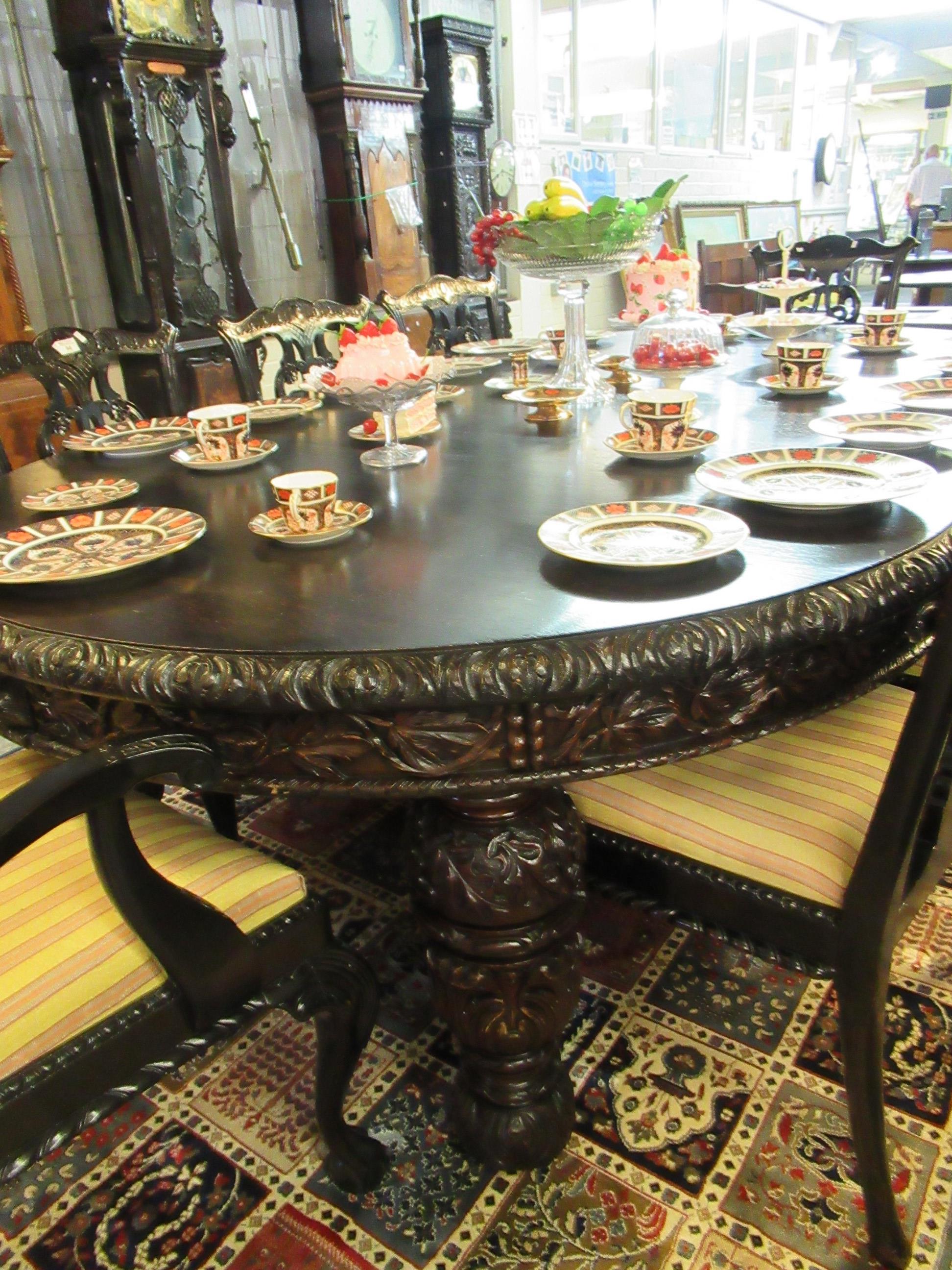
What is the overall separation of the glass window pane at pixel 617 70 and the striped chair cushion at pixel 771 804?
542 cm

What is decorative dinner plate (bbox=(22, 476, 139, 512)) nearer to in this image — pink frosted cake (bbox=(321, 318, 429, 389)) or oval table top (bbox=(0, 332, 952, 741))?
oval table top (bbox=(0, 332, 952, 741))

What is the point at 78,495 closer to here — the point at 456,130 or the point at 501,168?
the point at 456,130

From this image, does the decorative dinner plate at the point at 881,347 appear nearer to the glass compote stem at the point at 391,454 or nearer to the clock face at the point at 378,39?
the glass compote stem at the point at 391,454

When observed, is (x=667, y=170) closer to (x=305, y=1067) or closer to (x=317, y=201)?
(x=317, y=201)

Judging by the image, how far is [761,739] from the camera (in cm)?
102

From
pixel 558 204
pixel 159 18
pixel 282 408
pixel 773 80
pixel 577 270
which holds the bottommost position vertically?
pixel 282 408

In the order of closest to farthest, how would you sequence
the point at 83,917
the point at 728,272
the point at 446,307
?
the point at 83,917 < the point at 446,307 < the point at 728,272

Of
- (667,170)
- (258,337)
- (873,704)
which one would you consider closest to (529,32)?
(667,170)

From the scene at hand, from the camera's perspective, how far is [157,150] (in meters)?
2.91

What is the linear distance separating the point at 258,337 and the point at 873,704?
1.56m

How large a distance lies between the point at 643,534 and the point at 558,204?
2.85 ft

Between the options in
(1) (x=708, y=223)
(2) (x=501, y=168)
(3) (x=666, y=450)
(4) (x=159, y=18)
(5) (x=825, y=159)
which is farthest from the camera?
(5) (x=825, y=159)

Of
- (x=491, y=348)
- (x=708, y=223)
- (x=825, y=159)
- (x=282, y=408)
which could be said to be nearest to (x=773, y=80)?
(x=825, y=159)

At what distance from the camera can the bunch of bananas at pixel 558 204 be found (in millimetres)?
1461
